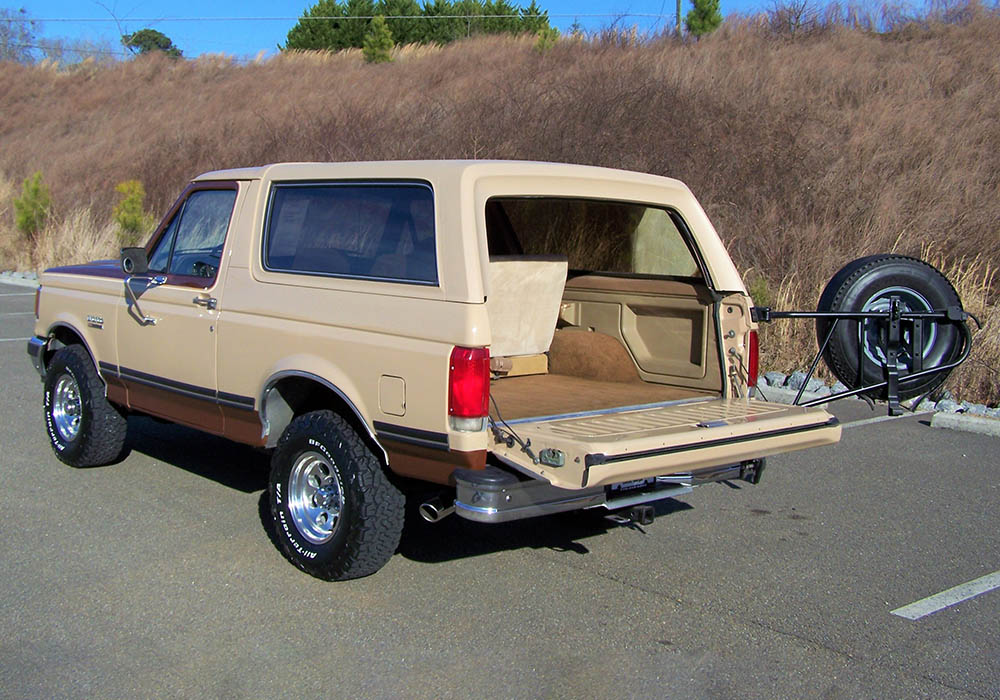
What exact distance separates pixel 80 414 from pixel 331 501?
9.28 feet

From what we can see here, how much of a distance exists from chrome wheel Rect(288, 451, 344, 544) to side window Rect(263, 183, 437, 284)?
1.00 m

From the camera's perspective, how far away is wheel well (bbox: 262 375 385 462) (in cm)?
534

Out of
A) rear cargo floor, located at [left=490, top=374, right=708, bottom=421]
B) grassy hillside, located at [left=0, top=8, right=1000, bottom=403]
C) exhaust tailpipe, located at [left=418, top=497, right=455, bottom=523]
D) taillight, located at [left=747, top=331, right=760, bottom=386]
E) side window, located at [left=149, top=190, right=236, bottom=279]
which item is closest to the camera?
exhaust tailpipe, located at [left=418, top=497, right=455, bottom=523]

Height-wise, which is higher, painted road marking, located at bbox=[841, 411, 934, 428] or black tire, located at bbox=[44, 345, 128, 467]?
black tire, located at bbox=[44, 345, 128, 467]

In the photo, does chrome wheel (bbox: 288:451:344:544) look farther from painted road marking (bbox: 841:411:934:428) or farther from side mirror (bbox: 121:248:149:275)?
painted road marking (bbox: 841:411:934:428)

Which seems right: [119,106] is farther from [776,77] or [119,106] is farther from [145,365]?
[145,365]

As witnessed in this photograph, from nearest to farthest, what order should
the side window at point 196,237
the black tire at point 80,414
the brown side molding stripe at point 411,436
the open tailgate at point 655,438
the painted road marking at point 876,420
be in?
the open tailgate at point 655,438 < the brown side molding stripe at point 411,436 < the side window at point 196,237 < the black tire at point 80,414 < the painted road marking at point 876,420

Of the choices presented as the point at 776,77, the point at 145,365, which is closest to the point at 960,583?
the point at 145,365

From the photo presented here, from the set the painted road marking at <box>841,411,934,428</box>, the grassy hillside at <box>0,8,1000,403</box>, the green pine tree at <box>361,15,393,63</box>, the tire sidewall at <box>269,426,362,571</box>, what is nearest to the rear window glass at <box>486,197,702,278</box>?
the grassy hillside at <box>0,8,1000,403</box>

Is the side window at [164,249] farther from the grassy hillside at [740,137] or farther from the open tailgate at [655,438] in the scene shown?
the grassy hillside at [740,137]

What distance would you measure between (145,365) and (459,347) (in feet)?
9.21

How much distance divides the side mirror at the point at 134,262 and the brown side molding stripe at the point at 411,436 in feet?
7.87

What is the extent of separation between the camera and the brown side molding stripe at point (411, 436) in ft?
14.7

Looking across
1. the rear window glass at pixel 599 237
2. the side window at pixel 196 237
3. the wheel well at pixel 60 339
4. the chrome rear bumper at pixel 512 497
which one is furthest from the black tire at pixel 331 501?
the rear window glass at pixel 599 237
